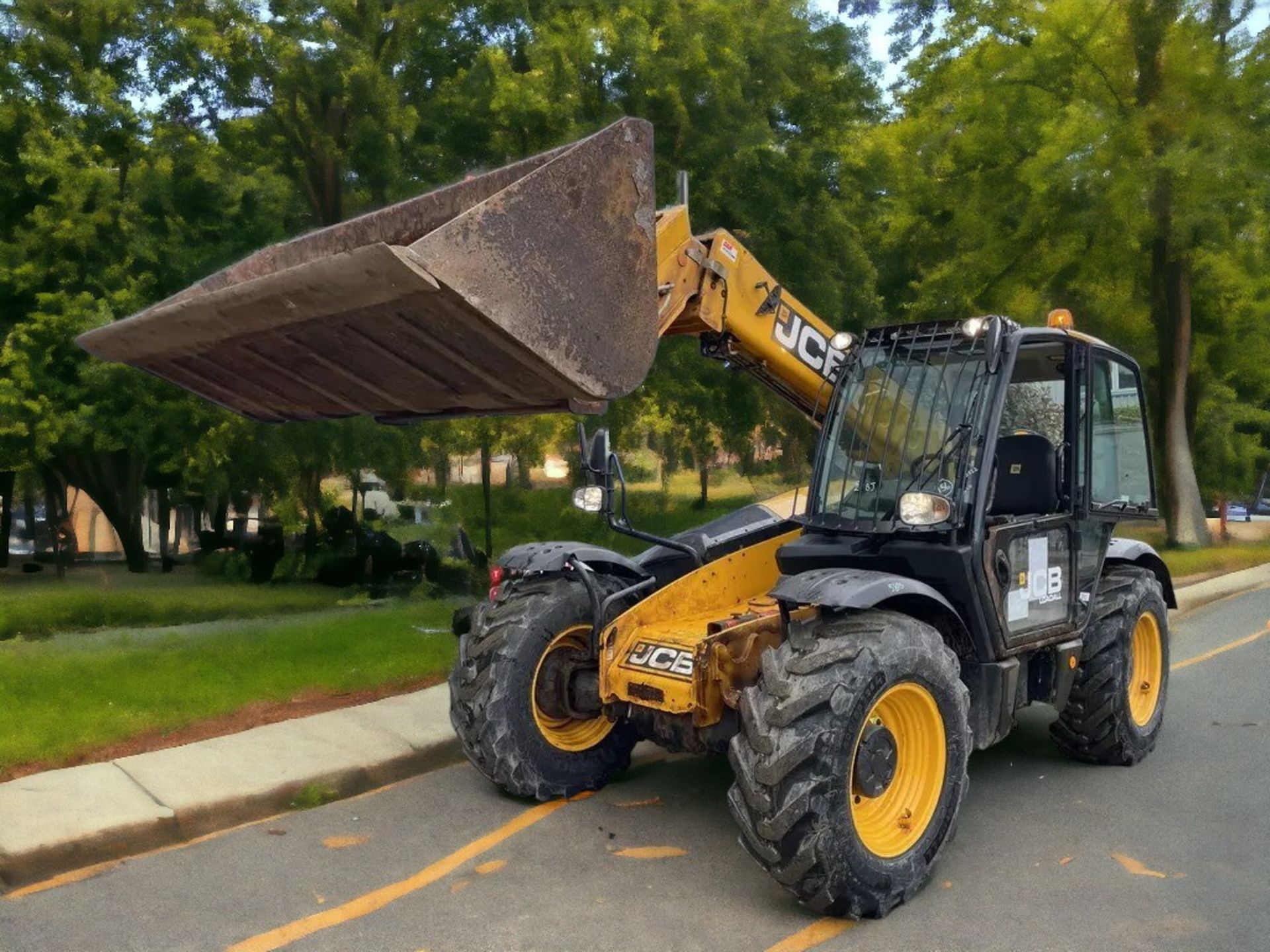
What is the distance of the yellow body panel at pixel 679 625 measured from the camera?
207 inches

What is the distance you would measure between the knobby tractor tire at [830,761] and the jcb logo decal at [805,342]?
5.78 feet

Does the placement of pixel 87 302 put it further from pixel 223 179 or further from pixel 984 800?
pixel 984 800

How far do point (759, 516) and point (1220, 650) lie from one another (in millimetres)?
6356

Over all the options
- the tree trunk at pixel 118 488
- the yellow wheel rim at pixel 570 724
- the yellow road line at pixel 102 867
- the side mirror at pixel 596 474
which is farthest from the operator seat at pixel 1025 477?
the tree trunk at pixel 118 488

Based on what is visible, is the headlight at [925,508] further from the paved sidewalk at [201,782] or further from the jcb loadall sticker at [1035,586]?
the paved sidewalk at [201,782]

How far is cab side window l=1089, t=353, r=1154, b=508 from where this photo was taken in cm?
629

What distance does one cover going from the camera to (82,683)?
7969mm

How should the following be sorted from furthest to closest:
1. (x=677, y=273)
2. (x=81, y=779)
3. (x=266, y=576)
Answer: (x=266, y=576), (x=81, y=779), (x=677, y=273)

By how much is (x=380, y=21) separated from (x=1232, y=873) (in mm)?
11649

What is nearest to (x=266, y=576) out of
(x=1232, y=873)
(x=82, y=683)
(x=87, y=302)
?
(x=87, y=302)

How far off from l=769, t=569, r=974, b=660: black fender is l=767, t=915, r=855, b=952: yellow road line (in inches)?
48.6

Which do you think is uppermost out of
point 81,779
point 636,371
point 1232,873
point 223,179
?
point 223,179

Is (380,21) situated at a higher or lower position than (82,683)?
A: higher

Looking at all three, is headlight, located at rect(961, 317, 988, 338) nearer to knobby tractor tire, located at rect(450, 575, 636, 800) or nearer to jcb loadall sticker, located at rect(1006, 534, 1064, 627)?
jcb loadall sticker, located at rect(1006, 534, 1064, 627)
